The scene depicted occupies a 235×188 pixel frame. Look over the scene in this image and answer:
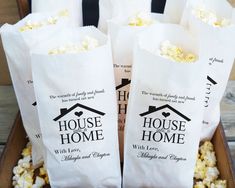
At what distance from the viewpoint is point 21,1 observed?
2.86 ft

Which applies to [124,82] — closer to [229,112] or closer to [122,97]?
[122,97]

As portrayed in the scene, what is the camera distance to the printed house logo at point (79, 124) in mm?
640

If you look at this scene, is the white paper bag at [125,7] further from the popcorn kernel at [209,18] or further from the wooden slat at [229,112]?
the wooden slat at [229,112]

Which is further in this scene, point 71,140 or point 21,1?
point 21,1

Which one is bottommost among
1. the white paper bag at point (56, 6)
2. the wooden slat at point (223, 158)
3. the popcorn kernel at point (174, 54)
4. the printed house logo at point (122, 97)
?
the wooden slat at point (223, 158)

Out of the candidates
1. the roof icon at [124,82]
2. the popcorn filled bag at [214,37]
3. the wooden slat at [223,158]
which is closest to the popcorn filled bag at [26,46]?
the roof icon at [124,82]

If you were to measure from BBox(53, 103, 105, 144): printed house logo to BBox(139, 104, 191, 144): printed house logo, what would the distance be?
9cm

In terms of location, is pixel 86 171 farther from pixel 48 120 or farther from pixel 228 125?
pixel 228 125

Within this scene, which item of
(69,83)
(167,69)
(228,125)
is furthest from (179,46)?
(228,125)

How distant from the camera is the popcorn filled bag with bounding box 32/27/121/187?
1.97 ft

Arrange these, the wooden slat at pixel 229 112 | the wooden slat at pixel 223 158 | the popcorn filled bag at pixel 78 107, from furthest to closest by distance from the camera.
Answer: the wooden slat at pixel 229 112 < the wooden slat at pixel 223 158 < the popcorn filled bag at pixel 78 107

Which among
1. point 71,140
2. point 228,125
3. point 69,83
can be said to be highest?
point 69,83

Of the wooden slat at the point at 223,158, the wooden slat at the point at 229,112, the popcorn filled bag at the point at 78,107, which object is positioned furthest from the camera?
the wooden slat at the point at 229,112

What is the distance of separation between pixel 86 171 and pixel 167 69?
271mm
